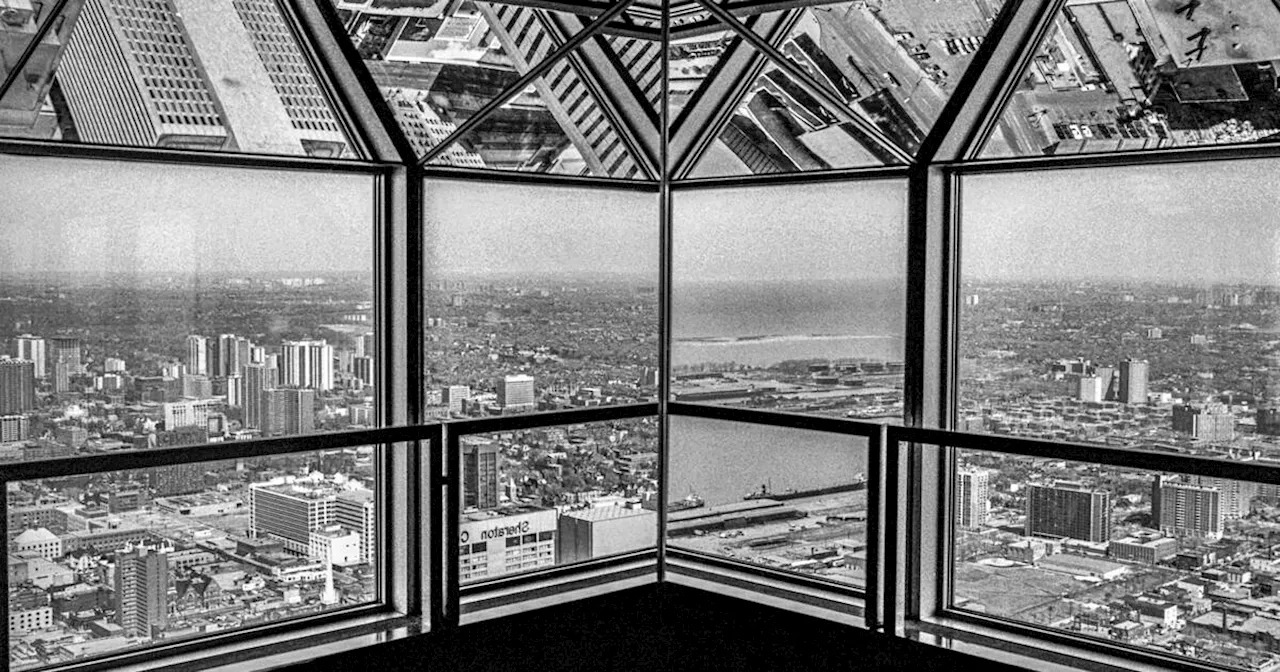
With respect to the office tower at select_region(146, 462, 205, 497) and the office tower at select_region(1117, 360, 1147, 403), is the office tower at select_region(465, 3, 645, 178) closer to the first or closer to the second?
the office tower at select_region(146, 462, 205, 497)

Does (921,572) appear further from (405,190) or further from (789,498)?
(405,190)

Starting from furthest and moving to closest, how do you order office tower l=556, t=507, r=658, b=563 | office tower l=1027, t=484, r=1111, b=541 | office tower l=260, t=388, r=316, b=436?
office tower l=556, t=507, r=658, b=563, office tower l=260, t=388, r=316, b=436, office tower l=1027, t=484, r=1111, b=541

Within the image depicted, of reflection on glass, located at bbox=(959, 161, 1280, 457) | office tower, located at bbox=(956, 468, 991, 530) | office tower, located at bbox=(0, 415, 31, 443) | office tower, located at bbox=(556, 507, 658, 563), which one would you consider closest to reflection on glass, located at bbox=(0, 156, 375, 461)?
office tower, located at bbox=(0, 415, 31, 443)

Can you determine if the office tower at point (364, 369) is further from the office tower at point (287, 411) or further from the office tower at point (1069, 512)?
the office tower at point (1069, 512)

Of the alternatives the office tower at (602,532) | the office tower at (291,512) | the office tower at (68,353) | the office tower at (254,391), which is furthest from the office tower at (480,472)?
the office tower at (68,353)

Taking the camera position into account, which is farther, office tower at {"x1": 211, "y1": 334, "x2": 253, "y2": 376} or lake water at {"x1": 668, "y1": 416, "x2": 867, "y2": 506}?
lake water at {"x1": 668, "y1": 416, "x2": 867, "y2": 506}

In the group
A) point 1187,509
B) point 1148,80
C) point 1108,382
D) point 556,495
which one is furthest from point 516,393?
point 1148,80
